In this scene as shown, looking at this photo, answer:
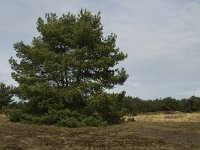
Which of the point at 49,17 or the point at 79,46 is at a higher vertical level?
the point at 49,17

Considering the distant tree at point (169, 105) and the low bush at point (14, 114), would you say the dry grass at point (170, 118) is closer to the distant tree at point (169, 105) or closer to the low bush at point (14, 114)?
the low bush at point (14, 114)

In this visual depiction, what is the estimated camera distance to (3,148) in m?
15.9

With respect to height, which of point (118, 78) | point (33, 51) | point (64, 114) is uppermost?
point (33, 51)

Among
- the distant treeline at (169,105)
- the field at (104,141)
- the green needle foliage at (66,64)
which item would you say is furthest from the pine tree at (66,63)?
the distant treeline at (169,105)

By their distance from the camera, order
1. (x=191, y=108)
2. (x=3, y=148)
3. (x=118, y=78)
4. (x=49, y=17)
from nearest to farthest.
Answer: (x=3, y=148) < (x=118, y=78) < (x=49, y=17) < (x=191, y=108)

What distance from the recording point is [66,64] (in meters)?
29.2

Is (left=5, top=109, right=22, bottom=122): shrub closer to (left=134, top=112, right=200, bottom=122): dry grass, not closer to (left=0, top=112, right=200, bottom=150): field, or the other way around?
(left=0, top=112, right=200, bottom=150): field

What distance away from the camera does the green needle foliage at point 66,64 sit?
2938 cm

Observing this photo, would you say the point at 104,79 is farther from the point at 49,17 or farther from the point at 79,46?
the point at 49,17

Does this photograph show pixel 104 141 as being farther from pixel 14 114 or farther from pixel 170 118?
pixel 170 118

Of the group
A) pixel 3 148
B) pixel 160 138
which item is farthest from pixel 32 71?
pixel 3 148

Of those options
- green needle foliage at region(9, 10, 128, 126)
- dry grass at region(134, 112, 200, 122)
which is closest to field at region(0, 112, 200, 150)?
green needle foliage at region(9, 10, 128, 126)

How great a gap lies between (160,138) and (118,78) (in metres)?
9.86

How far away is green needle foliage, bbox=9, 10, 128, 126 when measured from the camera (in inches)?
1156
